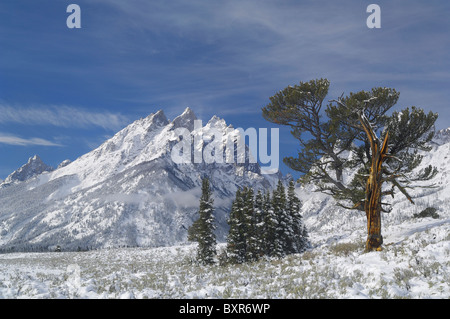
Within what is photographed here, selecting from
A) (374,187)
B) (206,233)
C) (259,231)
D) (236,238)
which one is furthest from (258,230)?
(374,187)

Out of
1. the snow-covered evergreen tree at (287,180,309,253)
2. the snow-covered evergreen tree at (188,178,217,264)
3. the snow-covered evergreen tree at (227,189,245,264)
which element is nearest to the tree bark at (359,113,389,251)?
the snow-covered evergreen tree at (227,189,245,264)

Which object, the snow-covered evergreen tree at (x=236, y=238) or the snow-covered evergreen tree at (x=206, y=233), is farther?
the snow-covered evergreen tree at (x=206, y=233)

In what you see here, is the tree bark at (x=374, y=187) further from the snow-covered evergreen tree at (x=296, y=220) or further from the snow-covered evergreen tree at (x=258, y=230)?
the snow-covered evergreen tree at (x=296, y=220)

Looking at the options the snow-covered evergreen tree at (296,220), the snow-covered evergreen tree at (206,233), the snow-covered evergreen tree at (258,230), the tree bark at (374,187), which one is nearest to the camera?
the tree bark at (374,187)

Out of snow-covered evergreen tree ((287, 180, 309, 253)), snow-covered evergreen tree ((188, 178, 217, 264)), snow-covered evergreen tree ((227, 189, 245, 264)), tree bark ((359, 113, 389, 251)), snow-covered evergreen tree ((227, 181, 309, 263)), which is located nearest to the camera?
tree bark ((359, 113, 389, 251))

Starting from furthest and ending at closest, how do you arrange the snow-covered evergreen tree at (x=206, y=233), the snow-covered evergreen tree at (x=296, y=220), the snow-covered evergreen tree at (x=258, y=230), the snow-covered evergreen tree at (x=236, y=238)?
the snow-covered evergreen tree at (x=296, y=220), the snow-covered evergreen tree at (x=206, y=233), the snow-covered evergreen tree at (x=236, y=238), the snow-covered evergreen tree at (x=258, y=230)

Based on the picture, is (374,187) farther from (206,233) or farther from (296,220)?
(296,220)

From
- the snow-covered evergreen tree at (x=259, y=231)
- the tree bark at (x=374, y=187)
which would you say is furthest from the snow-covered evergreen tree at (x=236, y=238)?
the tree bark at (x=374, y=187)

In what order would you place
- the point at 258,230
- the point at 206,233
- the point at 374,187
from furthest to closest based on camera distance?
1. the point at 206,233
2. the point at 258,230
3. the point at 374,187

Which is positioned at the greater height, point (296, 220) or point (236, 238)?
point (296, 220)

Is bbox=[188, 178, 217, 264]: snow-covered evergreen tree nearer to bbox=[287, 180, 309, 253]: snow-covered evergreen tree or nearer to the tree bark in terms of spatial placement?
bbox=[287, 180, 309, 253]: snow-covered evergreen tree

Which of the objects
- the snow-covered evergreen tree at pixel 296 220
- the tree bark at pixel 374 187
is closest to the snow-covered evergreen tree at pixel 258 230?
the snow-covered evergreen tree at pixel 296 220

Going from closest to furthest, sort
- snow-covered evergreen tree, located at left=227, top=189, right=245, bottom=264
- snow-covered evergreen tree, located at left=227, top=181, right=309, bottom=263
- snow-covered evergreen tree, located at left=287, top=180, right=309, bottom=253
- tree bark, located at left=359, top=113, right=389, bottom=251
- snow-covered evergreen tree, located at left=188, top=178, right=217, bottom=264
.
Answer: tree bark, located at left=359, top=113, right=389, bottom=251
snow-covered evergreen tree, located at left=227, top=181, right=309, bottom=263
snow-covered evergreen tree, located at left=227, top=189, right=245, bottom=264
snow-covered evergreen tree, located at left=188, top=178, right=217, bottom=264
snow-covered evergreen tree, located at left=287, top=180, right=309, bottom=253
